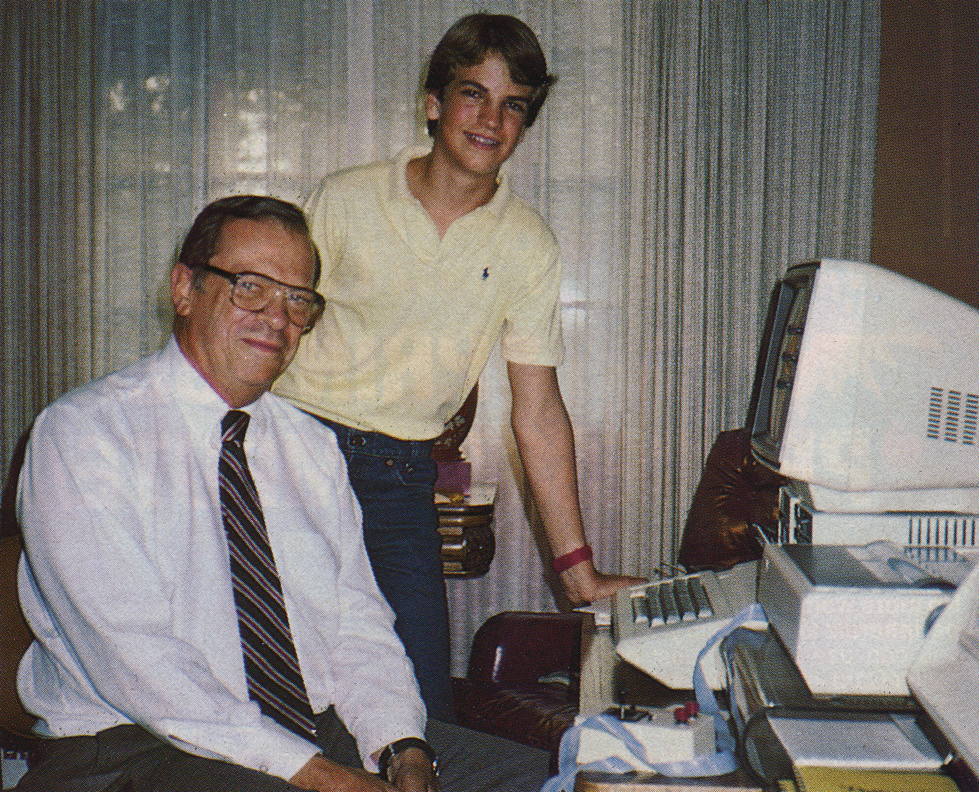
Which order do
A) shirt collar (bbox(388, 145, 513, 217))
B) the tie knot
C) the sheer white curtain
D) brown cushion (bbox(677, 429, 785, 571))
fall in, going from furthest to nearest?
the sheer white curtain → brown cushion (bbox(677, 429, 785, 571)) → shirt collar (bbox(388, 145, 513, 217)) → the tie knot

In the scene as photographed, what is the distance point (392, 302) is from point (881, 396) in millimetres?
1052

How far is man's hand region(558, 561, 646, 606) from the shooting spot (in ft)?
5.59

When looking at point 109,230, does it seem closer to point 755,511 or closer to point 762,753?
point 755,511

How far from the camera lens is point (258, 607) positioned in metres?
1.33

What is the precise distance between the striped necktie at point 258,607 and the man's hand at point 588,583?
0.62 meters

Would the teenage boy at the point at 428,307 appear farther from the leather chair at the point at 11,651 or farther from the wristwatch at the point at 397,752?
the leather chair at the point at 11,651

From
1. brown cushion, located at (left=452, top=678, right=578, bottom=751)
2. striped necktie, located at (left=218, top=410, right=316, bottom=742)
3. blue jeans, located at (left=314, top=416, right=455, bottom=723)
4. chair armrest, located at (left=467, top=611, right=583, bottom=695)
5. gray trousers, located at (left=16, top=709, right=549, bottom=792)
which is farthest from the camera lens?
chair armrest, located at (left=467, top=611, right=583, bottom=695)

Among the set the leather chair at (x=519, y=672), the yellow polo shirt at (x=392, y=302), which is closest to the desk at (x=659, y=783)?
the yellow polo shirt at (x=392, y=302)

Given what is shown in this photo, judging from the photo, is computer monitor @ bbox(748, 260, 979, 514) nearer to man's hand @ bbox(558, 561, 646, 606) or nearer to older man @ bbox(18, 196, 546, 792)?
man's hand @ bbox(558, 561, 646, 606)

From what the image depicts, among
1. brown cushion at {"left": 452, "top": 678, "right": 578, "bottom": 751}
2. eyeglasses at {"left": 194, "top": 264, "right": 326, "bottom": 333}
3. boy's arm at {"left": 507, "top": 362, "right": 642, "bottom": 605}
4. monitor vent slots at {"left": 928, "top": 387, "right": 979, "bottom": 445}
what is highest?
eyeglasses at {"left": 194, "top": 264, "right": 326, "bottom": 333}

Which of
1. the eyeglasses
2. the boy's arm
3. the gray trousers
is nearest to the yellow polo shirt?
the boy's arm

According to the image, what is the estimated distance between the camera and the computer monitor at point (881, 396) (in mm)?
1208

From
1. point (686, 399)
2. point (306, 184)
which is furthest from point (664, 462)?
point (306, 184)

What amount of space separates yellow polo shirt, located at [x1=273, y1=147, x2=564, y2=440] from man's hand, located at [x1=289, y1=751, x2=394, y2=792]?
0.83 metres
